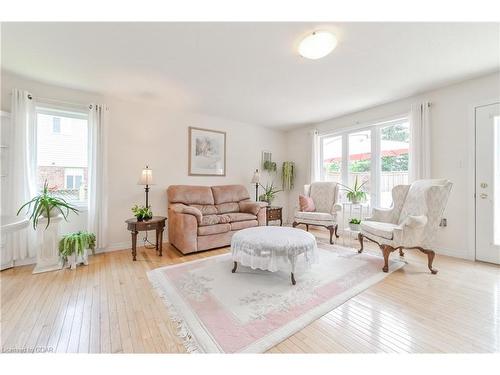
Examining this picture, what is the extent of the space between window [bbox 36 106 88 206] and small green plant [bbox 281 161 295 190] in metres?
3.98

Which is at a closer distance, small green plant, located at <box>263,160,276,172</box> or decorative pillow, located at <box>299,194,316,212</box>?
decorative pillow, located at <box>299,194,316,212</box>

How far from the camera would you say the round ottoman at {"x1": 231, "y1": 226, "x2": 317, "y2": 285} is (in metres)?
2.05

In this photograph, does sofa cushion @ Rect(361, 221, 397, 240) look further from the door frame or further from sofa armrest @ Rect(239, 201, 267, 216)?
sofa armrest @ Rect(239, 201, 267, 216)

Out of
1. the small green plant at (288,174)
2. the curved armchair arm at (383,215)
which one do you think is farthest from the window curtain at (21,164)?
the curved armchair arm at (383,215)

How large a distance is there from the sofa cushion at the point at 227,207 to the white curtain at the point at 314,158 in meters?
1.93

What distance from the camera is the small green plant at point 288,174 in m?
5.24

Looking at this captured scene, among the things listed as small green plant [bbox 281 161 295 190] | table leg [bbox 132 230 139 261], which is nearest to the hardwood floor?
table leg [bbox 132 230 139 261]

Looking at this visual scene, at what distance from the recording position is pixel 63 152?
3.00 meters

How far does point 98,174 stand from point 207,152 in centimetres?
185

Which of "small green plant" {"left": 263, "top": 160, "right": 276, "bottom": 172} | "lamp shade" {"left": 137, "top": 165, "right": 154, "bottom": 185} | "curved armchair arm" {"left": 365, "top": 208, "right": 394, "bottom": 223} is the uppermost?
"small green plant" {"left": 263, "top": 160, "right": 276, "bottom": 172}

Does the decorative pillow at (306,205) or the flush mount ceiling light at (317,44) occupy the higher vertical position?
the flush mount ceiling light at (317,44)

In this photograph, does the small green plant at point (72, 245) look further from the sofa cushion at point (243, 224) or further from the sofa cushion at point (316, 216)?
the sofa cushion at point (316, 216)

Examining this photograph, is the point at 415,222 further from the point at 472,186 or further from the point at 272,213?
the point at 272,213

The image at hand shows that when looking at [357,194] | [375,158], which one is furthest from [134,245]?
[375,158]
